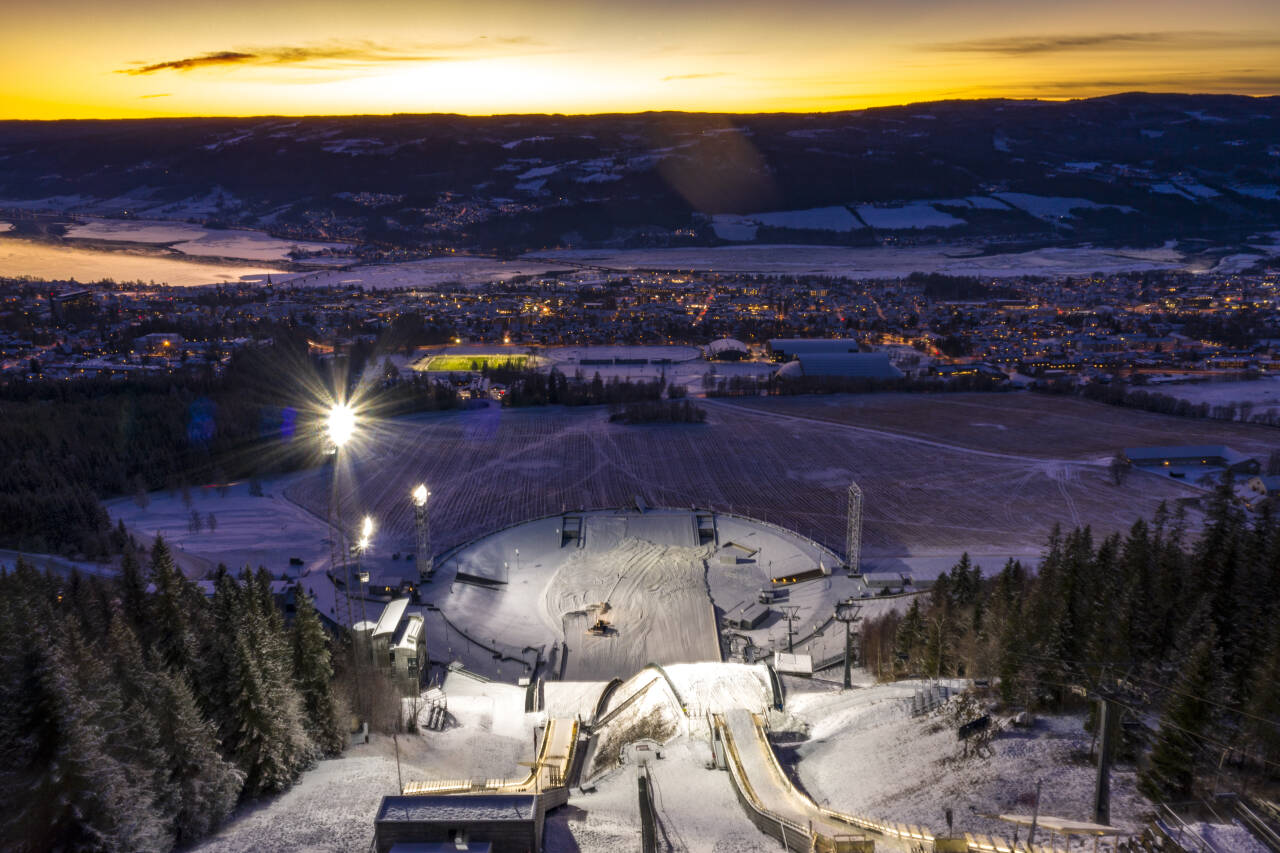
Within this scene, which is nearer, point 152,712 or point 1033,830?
point 1033,830

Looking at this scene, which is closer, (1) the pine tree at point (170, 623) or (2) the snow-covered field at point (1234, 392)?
(1) the pine tree at point (170, 623)

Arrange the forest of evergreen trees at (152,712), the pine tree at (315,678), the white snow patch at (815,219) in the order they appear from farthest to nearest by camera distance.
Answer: the white snow patch at (815,219) → the pine tree at (315,678) → the forest of evergreen trees at (152,712)

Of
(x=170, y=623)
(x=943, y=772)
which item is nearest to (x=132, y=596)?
(x=170, y=623)

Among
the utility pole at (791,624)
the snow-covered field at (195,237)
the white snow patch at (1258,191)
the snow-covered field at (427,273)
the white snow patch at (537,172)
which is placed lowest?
the utility pole at (791,624)

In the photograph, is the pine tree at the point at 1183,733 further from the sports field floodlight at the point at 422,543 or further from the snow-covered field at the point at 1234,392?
the snow-covered field at the point at 1234,392

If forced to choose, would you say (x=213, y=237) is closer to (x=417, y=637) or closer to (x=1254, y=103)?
(x=417, y=637)

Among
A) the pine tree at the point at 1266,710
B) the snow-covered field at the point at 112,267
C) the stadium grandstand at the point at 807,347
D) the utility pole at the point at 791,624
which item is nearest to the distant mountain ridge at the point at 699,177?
the snow-covered field at the point at 112,267

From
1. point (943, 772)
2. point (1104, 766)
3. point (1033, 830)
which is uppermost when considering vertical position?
point (1104, 766)

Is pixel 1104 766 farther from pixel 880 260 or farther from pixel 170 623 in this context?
pixel 880 260
